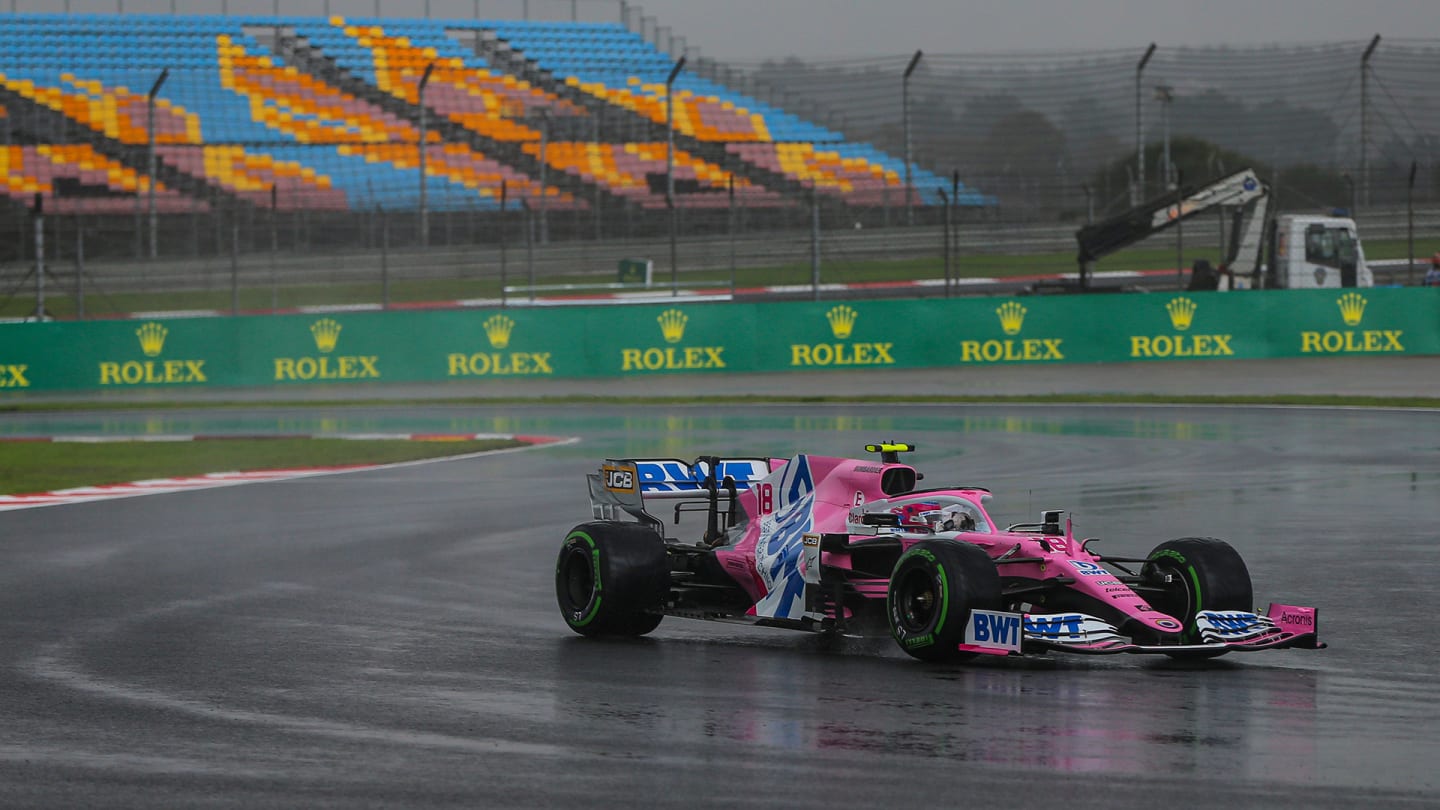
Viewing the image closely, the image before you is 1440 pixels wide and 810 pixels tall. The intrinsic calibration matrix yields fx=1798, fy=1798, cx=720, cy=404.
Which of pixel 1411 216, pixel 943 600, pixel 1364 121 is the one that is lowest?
pixel 943 600

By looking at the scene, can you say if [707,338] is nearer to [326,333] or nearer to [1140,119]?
[326,333]

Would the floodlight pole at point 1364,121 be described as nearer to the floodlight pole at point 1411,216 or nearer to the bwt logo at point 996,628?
the floodlight pole at point 1411,216

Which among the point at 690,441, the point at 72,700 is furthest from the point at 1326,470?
the point at 72,700

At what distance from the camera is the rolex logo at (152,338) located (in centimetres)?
3306

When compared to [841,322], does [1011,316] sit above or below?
above

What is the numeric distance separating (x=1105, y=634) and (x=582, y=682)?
2334 millimetres

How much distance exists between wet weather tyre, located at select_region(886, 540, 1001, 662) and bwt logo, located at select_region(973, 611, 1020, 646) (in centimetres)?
6

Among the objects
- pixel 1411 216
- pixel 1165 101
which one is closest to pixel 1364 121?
pixel 1411 216

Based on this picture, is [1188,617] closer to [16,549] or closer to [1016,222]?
[16,549]

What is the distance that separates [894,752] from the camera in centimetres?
647

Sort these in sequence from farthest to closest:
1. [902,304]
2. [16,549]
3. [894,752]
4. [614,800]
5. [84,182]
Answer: [84,182] < [902,304] < [16,549] < [894,752] < [614,800]

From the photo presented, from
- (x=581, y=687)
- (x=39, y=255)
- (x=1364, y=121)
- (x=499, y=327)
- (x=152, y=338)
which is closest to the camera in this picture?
(x=581, y=687)

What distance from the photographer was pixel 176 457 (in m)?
21.4

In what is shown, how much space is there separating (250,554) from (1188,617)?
721cm
